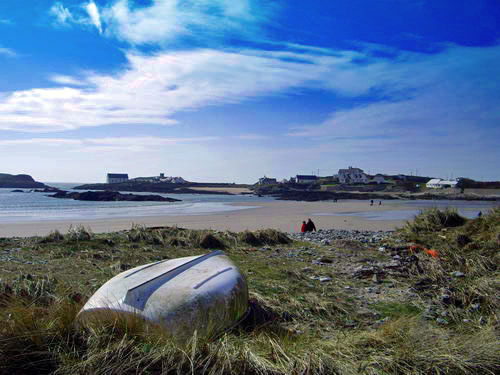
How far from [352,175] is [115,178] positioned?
8647cm

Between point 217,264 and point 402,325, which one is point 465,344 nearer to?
point 402,325

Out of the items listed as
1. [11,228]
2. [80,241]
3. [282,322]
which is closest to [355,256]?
Answer: [282,322]

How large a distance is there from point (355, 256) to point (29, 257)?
8.90m

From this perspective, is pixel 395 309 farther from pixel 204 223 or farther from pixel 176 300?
pixel 204 223

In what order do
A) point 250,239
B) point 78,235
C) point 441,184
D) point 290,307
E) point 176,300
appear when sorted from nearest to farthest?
point 176,300, point 290,307, point 78,235, point 250,239, point 441,184

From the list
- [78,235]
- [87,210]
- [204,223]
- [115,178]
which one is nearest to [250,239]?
[78,235]

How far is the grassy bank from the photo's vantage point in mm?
3410

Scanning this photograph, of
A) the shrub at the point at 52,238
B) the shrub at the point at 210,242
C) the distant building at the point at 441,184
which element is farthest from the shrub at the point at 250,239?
the distant building at the point at 441,184

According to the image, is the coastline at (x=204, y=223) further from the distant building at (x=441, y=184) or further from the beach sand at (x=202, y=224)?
the distant building at (x=441, y=184)

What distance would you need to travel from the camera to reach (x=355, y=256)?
36.3ft

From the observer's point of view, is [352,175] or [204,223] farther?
[352,175]

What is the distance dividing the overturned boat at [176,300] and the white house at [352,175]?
367 ft

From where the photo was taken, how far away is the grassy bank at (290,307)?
3410 millimetres

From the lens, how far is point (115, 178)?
141 metres
